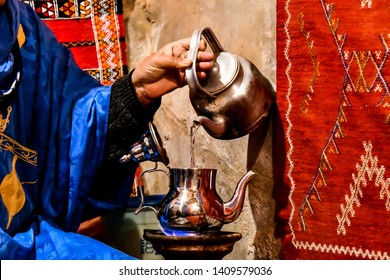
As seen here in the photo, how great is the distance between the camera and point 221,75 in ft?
7.93

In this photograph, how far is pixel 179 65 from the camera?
2.34 metres

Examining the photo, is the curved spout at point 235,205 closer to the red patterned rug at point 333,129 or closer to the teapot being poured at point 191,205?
the teapot being poured at point 191,205

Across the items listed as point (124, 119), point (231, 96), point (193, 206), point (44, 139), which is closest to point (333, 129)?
point (231, 96)

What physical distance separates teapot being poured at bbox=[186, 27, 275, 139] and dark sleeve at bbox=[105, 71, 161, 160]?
18 cm

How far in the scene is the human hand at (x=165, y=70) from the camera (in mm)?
2361

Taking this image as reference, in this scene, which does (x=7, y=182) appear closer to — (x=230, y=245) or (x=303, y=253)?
(x=230, y=245)

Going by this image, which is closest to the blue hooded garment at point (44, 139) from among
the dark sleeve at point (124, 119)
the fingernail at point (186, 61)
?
the dark sleeve at point (124, 119)

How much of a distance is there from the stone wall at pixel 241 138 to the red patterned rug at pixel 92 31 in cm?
21

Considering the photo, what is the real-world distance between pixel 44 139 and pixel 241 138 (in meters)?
0.68

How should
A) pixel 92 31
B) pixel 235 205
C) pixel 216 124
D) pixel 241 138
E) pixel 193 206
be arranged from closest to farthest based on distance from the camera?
pixel 193 206 → pixel 235 205 → pixel 216 124 → pixel 241 138 → pixel 92 31

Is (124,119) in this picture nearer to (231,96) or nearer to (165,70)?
(165,70)

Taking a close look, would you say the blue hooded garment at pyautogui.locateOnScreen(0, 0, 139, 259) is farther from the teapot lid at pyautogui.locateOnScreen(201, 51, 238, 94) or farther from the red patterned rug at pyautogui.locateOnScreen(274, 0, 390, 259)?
the red patterned rug at pyautogui.locateOnScreen(274, 0, 390, 259)

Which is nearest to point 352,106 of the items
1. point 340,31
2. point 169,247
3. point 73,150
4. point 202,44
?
point 340,31

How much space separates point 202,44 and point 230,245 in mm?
608
